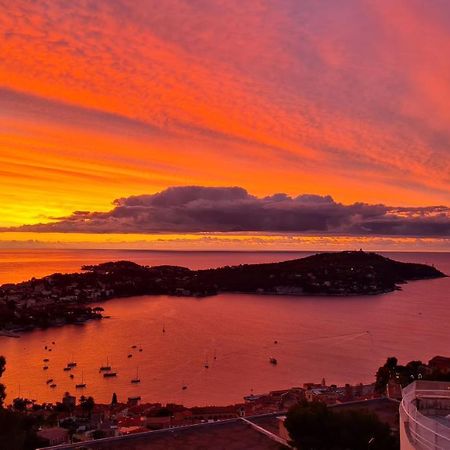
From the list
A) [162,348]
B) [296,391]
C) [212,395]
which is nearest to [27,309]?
[162,348]


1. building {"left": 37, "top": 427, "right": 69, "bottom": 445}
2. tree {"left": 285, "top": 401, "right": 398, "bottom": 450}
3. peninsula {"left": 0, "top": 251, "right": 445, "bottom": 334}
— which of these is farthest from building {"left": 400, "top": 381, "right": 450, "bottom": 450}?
peninsula {"left": 0, "top": 251, "right": 445, "bottom": 334}

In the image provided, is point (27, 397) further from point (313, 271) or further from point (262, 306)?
point (313, 271)

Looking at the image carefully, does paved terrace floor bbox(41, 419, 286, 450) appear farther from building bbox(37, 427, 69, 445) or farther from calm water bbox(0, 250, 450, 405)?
calm water bbox(0, 250, 450, 405)

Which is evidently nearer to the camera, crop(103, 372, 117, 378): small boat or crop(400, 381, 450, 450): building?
crop(400, 381, 450, 450): building

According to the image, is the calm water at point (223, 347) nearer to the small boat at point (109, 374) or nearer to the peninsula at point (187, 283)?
the small boat at point (109, 374)

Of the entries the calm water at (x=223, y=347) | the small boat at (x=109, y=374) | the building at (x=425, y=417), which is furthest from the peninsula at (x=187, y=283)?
the building at (x=425, y=417)

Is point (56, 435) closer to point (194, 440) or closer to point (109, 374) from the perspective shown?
point (194, 440)

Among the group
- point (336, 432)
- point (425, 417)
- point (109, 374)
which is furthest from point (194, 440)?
point (109, 374)
